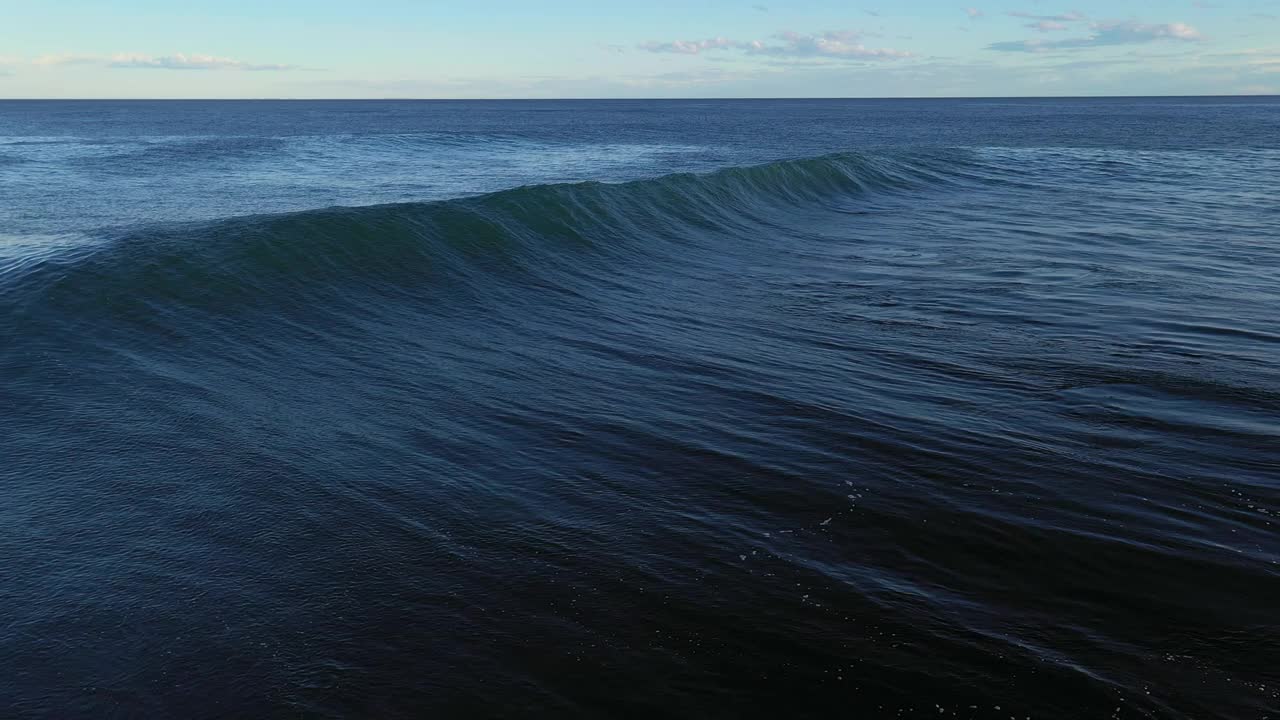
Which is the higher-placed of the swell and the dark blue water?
the swell

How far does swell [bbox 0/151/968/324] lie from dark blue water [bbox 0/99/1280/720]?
13cm

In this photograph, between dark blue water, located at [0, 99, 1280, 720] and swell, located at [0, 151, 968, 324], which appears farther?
swell, located at [0, 151, 968, 324]

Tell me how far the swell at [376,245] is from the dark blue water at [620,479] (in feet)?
0.42

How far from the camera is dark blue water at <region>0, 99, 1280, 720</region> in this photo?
6.05 m

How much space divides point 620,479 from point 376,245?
1162cm

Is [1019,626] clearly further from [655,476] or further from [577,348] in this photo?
[577,348]

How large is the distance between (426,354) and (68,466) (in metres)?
5.11

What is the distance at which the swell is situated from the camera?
14742mm

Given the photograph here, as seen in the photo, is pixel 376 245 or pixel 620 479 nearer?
pixel 620 479

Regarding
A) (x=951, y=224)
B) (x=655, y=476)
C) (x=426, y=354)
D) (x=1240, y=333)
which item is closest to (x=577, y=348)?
(x=426, y=354)

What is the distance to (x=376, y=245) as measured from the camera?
18.5 metres

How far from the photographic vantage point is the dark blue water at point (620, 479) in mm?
6047

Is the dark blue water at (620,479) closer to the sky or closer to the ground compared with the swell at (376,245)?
closer to the ground

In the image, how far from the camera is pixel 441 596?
272 inches
